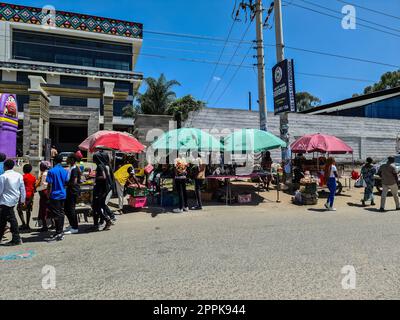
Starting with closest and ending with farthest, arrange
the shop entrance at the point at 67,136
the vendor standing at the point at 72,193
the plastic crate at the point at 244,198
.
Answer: the vendor standing at the point at 72,193
the plastic crate at the point at 244,198
the shop entrance at the point at 67,136

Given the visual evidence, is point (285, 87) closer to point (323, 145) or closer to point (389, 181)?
point (323, 145)

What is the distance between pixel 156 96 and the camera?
25.5 m

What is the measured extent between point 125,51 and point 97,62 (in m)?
5.01

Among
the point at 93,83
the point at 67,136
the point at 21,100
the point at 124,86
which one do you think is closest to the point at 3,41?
the point at 21,100

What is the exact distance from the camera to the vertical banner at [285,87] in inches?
524

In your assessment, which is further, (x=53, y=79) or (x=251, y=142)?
(x=53, y=79)

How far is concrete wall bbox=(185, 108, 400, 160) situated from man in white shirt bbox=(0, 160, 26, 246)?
1320 centimetres

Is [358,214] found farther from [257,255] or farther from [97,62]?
[97,62]

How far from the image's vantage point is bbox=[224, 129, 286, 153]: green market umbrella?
1133cm

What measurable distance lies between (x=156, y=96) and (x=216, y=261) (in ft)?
72.4

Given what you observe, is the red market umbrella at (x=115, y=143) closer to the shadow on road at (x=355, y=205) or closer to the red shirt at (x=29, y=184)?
the red shirt at (x=29, y=184)

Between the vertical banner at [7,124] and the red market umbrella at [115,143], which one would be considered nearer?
the red market umbrella at [115,143]

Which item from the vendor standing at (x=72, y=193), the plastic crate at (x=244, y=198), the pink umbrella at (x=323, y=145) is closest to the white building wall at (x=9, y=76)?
the plastic crate at (x=244, y=198)

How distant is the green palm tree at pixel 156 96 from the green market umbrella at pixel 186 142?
1462 centimetres
